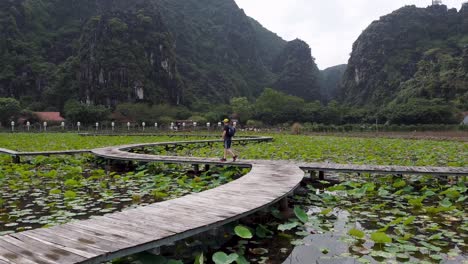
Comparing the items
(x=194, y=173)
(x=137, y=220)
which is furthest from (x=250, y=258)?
(x=194, y=173)

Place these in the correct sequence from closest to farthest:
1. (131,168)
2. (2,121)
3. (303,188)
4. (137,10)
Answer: (303,188), (131,168), (2,121), (137,10)

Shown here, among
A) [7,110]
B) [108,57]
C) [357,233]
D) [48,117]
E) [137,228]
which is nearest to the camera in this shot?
[137,228]

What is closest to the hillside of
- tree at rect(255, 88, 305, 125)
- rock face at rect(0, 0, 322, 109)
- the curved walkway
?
rock face at rect(0, 0, 322, 109)

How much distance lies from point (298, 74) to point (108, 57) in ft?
223

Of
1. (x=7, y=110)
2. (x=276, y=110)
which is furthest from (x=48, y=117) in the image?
(x=276, y=110)

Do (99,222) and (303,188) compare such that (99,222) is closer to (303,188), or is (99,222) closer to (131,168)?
(303,188)

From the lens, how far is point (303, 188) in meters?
7.49

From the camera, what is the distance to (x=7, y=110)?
49.5m

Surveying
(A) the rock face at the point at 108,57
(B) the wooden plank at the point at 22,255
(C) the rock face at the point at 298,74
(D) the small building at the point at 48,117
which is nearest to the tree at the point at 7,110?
(D) the small building at the point at 48,117

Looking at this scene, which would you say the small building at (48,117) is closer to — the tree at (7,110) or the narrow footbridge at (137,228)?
the tree at (7,110)

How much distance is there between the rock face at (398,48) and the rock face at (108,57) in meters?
20.5

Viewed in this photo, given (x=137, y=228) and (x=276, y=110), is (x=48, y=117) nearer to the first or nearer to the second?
(x=276, y=110)

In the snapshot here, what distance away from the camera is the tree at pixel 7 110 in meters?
49.3

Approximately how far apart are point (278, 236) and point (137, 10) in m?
90.0
